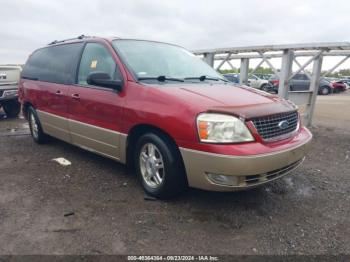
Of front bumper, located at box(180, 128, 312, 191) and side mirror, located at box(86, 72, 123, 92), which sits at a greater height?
side mirror, located at box(86, 72, 123, 92)

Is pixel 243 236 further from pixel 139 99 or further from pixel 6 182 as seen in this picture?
pixel 6 182

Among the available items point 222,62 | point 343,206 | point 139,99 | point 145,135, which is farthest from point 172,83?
point 222,62

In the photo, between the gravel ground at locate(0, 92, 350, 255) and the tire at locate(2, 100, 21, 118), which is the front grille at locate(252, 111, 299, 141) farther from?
the tire at locate(2, 100, 21, 118)

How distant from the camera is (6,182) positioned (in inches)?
158

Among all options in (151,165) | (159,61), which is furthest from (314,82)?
(151,165)

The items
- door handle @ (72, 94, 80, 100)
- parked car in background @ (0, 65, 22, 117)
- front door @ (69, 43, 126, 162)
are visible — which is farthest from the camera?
parked car in background @ (0, 65, 22, 117)

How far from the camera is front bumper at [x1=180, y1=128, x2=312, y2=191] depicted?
110 inches

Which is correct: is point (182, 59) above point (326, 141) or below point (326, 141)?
above

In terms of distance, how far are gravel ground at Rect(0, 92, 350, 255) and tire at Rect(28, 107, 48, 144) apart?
3.66 ft

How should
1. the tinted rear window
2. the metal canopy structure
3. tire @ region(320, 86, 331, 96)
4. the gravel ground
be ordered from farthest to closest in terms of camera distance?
tire @ region(320, 86, 331, 96), the metal canopy structure, the tinted rear window, the gravel ground

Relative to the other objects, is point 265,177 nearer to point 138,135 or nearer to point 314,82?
point 138,135

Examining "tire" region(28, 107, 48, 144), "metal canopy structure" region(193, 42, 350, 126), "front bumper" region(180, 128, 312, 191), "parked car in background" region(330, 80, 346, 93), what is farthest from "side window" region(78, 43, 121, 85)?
"parked car in background" region(330, 80, 346, 93)

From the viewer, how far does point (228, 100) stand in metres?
3.17

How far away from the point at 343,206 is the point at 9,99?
28.0ft
